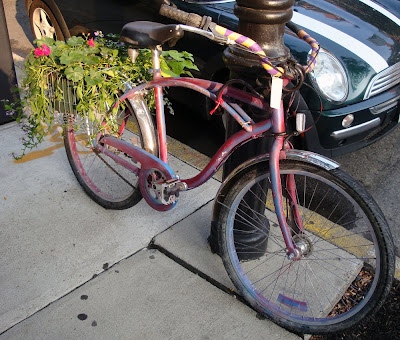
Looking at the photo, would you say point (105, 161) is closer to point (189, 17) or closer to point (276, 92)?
point (189, 17)

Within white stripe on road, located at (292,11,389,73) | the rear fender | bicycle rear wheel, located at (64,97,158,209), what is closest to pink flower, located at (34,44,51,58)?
bicycle rear wheel, located at (64,97,158,209)

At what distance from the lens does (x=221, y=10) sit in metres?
3.72

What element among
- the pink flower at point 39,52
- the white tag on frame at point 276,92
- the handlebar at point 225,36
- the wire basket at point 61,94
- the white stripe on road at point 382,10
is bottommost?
the wire basket at point 61,94

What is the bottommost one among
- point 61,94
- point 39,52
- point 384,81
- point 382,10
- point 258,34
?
point 384,81

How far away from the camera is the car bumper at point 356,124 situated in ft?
11.0

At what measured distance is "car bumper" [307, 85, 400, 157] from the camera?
3.36m

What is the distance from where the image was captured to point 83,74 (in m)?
2.58

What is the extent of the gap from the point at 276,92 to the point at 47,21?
4.07 m

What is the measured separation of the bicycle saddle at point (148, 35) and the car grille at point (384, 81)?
1767 millimetres

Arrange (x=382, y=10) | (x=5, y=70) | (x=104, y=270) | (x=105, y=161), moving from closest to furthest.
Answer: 1. (x=104, y=270)
2. (x=105, y=161)
3. (x=5, y=70)
4. (x=382, y=10)

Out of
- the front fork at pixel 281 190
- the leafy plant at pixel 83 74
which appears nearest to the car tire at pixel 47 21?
the leafy plant at pixel 83 74

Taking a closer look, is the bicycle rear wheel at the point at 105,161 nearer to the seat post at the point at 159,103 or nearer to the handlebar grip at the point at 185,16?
the seat post at the point at 159,103

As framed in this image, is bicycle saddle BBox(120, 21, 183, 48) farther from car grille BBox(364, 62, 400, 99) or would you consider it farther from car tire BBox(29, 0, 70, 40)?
car tire BBox(29, 0, 70, 40)

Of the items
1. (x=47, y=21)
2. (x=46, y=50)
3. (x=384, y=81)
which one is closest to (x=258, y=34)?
(x=46, y=50)
